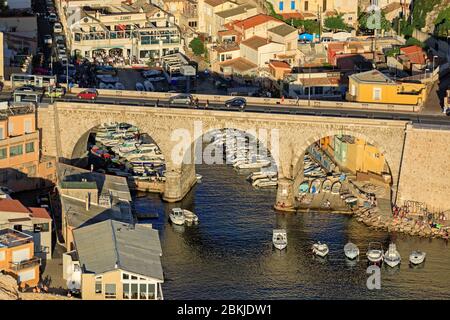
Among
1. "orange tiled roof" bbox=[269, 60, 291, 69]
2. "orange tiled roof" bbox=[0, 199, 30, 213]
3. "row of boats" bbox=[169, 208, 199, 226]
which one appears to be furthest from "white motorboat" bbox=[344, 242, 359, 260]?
"orange tiled roof" bbox=[269, 60, 291, 69]

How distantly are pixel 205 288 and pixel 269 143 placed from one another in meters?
14.7

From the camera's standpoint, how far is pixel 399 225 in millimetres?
75062

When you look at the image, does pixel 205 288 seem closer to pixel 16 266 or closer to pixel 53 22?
pixel 16 266

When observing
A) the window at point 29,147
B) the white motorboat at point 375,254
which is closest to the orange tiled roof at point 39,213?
the window at point 29,147

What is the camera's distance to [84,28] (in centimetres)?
10475

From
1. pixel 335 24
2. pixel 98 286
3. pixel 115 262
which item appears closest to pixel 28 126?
pixel 115 262

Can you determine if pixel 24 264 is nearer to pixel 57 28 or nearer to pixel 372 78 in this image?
pixel 372 78

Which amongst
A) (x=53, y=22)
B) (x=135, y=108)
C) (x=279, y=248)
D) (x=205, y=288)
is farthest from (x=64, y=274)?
(x=53, y=22)

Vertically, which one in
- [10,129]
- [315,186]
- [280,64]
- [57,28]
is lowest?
[315,186]

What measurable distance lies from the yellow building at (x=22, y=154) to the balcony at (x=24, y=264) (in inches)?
632

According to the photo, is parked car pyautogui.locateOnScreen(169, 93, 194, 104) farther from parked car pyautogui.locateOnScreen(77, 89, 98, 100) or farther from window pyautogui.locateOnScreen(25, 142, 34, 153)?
window pyautogui.locateOnScreen(25, 142, 34, 153)

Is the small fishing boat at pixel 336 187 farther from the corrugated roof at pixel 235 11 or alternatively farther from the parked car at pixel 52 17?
the parked car at pixel 52 17

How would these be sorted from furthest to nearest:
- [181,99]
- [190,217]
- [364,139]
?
[181,99]
[364,139]
[190,217]

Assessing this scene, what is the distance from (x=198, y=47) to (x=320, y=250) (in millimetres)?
37960
